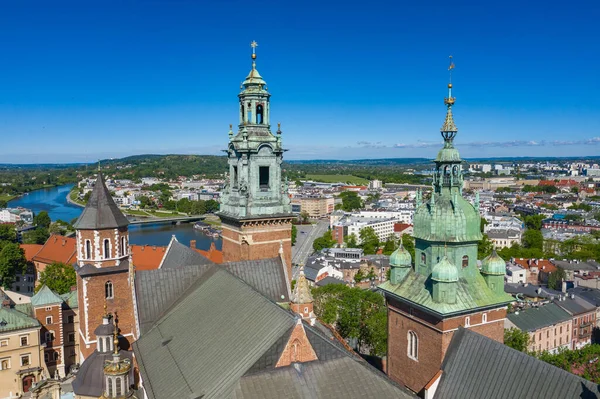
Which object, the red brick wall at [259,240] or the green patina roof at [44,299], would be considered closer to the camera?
the red brick wall at [259,240]

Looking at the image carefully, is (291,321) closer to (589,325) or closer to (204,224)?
(589,325)

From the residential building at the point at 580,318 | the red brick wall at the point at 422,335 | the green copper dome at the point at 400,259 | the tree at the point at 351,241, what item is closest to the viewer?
the red brick wall at the point at 422,335

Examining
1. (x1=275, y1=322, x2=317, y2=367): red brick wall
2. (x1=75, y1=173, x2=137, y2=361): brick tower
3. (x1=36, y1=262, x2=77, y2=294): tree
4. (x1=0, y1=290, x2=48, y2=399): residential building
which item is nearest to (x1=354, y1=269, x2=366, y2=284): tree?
(x1=36, y1=262, x2=77, y2=294): tree

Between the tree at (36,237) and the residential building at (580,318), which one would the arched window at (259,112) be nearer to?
the residential building at (580,318)

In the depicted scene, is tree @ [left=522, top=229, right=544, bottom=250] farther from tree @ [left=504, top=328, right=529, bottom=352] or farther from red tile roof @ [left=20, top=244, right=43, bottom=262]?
red tile roof @ [left=20, top=244, right=43, bottom=262]

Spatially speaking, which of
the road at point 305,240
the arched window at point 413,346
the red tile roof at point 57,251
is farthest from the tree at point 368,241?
the arched window at point 413,346

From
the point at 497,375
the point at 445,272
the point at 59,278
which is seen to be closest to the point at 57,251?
the point at 59,278
